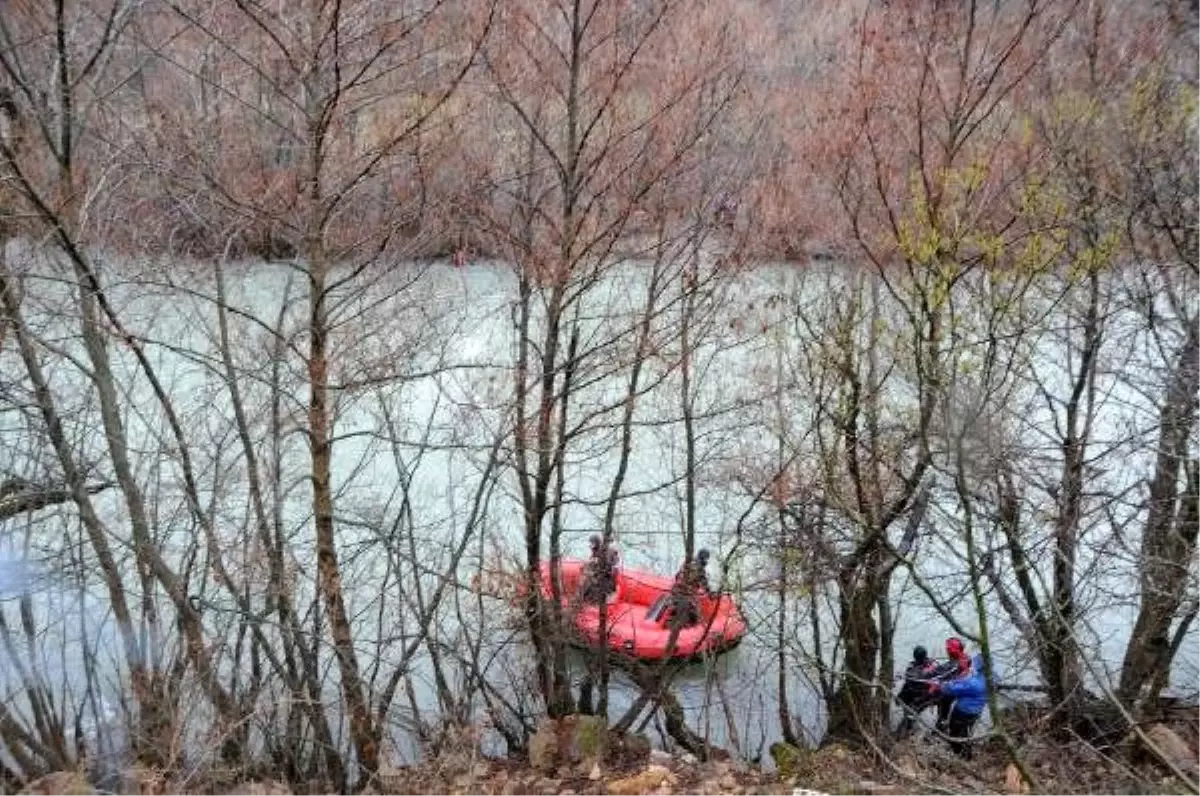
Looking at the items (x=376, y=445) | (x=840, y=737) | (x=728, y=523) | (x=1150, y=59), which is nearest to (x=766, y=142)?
(x=1150, y=59)

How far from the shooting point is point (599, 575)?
369 inches

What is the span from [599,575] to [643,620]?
69.8 inches

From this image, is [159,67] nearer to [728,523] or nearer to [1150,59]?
[728,523]

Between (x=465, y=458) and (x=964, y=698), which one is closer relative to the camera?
(x=964, y=698)

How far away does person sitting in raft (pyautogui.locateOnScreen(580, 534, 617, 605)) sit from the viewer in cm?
932

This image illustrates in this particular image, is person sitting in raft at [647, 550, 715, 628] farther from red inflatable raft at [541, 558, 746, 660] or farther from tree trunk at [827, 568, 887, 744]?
tree trunk at [827, 568, 887, 744]

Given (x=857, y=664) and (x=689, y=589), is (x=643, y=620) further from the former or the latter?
(x=857, y=664)

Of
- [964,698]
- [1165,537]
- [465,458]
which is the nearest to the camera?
[1165,537]

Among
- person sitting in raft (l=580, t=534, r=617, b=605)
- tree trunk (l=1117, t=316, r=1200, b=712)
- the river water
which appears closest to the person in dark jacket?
the river water

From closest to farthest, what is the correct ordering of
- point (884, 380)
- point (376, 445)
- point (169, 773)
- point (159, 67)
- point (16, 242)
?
point (169, 773), point (16, 242), point (159, 67), point (884, 380), point (376, 445)

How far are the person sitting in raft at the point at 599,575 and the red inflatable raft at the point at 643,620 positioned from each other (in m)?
0.11

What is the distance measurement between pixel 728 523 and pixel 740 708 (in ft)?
5.98

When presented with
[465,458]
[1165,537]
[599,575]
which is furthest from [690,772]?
[1165,537]

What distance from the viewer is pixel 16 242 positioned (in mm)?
7422
